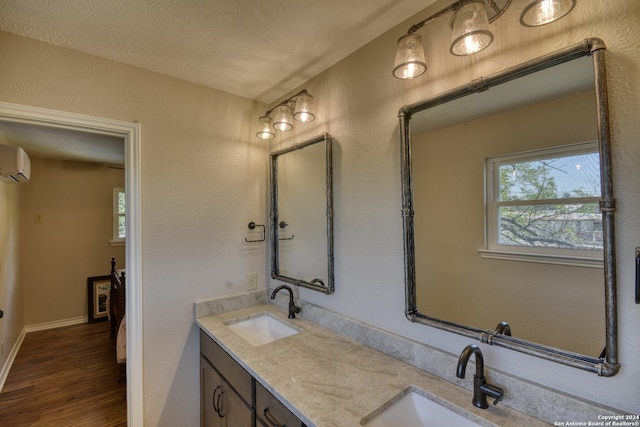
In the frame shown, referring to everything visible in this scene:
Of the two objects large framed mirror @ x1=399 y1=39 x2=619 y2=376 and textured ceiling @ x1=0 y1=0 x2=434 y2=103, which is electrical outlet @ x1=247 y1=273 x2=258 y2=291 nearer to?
large framed mirror @ x1=399 y1=39 x2=619 y2=376

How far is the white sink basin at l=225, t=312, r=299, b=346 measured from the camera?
1.78 meters

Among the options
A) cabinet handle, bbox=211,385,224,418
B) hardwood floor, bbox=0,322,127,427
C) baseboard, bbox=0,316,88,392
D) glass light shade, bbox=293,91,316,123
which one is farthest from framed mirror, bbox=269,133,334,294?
baseboard, bbox=0,316,88,392

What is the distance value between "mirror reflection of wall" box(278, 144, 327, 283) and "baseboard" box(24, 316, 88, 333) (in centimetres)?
400

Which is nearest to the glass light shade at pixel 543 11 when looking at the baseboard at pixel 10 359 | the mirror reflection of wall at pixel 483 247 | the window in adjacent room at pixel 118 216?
the mirror reflection of wall at pixel 483 247

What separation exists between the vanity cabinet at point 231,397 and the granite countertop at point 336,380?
0.07 metres

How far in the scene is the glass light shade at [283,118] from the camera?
68.5 inches

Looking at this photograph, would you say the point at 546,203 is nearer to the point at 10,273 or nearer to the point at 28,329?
the point at 10,273

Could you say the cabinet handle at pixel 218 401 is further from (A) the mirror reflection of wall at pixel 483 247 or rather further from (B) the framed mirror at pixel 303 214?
(A) the mirror reflection of wall at pixel 483 247

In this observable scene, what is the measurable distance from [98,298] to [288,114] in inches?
172

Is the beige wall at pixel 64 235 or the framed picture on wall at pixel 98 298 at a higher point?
the beige wall at pixel 64 235

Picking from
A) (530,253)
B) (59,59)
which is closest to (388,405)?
(530,253)

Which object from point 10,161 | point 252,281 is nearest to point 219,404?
point 252,281

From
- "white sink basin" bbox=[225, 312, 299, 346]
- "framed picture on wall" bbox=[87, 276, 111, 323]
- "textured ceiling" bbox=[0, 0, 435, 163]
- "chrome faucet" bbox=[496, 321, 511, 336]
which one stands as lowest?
"framed picture on wall" bbox=[87, 276, 111, 323]

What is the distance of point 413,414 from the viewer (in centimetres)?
103
